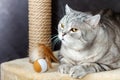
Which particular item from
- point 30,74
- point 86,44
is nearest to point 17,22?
point 30,74

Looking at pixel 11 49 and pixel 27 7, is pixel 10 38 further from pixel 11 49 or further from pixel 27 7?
pixel 27 7

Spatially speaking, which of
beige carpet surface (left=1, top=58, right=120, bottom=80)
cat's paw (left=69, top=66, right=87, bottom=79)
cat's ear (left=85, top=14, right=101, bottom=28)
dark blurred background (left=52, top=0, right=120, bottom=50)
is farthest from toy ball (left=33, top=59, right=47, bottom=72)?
dark blurred background (left=52, top=0, right=120, bottom=50)

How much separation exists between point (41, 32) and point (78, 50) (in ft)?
1.52

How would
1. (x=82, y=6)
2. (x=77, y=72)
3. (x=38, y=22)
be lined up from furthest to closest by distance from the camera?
(x=82, y=6) < (x=38, y=22) < (x=77, y=72)

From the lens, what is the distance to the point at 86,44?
1.56m

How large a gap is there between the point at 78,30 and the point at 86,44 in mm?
78

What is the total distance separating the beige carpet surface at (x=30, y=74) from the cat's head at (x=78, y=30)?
150 millimetres

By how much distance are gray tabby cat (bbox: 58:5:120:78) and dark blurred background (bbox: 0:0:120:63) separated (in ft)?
1.66

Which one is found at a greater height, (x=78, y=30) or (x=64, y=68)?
(x=78, y=30)

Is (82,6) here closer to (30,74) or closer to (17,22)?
(17,22)

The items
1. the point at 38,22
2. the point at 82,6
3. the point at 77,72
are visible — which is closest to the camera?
the point at 77,72

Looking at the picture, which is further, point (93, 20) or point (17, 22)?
point (17, 22)

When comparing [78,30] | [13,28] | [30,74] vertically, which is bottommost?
[30,74]

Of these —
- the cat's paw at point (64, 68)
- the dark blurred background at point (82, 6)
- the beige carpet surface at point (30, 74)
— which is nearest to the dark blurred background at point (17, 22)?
the dark blurred background at point (82, 6)
